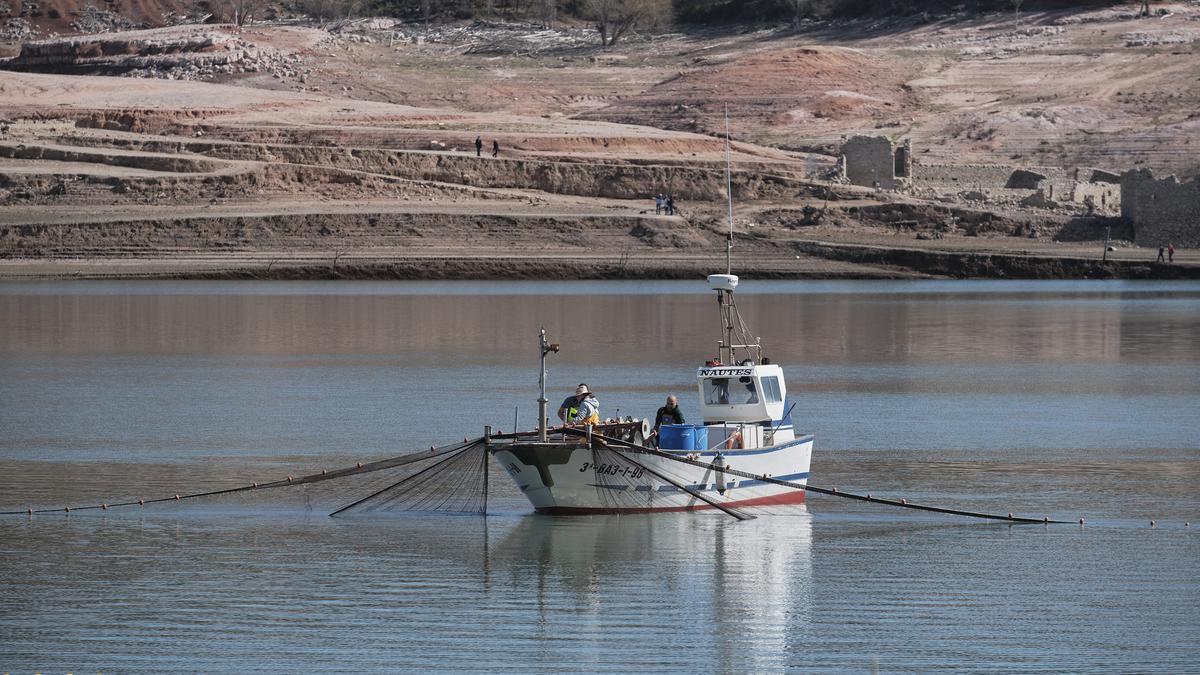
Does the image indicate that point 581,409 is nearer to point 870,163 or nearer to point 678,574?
point 678,574

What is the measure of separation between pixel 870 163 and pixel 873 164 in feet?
0.39

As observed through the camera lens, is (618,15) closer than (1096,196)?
No

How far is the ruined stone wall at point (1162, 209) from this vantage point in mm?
66188

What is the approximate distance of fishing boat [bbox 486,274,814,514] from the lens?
1956 centimetres

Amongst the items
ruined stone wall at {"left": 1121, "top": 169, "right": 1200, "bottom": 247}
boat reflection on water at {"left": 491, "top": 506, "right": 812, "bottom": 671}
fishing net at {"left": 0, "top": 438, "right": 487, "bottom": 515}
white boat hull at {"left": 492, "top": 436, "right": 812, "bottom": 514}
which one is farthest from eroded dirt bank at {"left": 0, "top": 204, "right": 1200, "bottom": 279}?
boat reflection on water at {"left": 491, "top": 506, "right": 812, "bottom": 671}

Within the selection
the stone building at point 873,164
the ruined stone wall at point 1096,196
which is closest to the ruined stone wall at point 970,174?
the stone building at point 873,164

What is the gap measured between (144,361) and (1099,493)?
2152 centimetres

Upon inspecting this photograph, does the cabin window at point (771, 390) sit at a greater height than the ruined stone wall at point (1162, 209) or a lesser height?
lesser

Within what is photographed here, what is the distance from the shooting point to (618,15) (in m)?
119

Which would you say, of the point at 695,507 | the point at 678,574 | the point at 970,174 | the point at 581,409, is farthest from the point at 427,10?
the point at 678,574

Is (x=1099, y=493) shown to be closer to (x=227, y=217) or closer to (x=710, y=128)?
(x=227, y=217)

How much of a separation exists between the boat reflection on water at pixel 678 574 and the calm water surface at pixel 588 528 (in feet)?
0.16

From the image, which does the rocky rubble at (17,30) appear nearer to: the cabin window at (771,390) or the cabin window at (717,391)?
the cabin window at (717,391)

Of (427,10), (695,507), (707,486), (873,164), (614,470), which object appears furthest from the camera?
(427,10)
